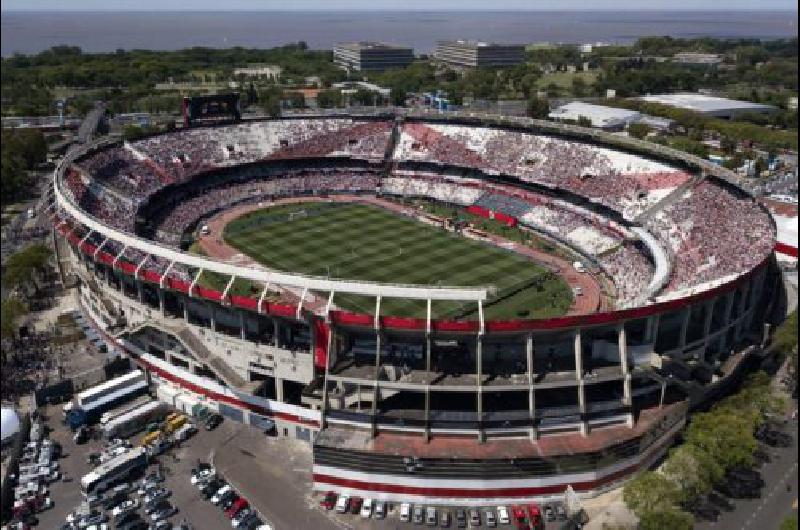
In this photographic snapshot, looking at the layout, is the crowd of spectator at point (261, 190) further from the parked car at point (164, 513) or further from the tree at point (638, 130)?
the tree at point (638, 130)

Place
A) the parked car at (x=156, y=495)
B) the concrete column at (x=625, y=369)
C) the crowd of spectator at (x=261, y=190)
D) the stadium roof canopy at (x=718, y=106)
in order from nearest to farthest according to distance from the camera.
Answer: the parked car at (x=156, y=495) → the concrete column at (x=625, y=369) → the crowd of spectator at (x=261, y=190) → the stadium roof canopy at (x=718, y=106)

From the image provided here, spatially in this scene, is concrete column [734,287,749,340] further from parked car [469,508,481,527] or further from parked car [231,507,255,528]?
parked car [231,507,255,528]

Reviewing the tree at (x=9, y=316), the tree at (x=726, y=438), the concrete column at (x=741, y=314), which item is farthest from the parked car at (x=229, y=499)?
the concrete column at (x=741, y=314)

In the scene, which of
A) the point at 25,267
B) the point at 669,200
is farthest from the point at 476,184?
the point at 25,267

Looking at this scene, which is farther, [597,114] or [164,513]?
[597,114]

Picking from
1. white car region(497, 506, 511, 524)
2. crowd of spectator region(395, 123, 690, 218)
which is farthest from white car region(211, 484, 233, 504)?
crowd of spectator region(395, 123, 690, 218)

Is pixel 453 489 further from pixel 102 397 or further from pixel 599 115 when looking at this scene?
pixel 599 115

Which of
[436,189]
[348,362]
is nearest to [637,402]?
[348,362]

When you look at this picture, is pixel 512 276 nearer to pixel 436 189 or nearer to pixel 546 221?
pixel 546 221
